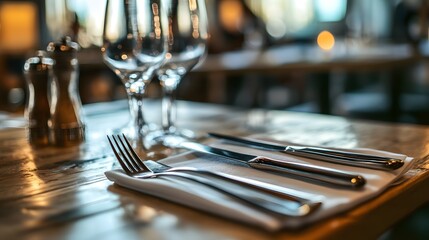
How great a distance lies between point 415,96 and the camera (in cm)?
318

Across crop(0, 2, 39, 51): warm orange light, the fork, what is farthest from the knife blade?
crop(0, 2, 39, 51): warm orange light

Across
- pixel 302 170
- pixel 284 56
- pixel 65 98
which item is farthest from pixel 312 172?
Answer: pixel 284 56

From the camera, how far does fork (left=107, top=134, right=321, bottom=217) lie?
516 mm

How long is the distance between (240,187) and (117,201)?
0.44 feet

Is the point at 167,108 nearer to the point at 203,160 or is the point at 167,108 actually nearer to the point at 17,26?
the point at 203,160

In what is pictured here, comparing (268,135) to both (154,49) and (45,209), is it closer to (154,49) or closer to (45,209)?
(154,49)

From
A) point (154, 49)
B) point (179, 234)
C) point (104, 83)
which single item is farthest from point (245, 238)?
point (104, 83)

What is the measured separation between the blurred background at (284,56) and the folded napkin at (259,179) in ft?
1.17

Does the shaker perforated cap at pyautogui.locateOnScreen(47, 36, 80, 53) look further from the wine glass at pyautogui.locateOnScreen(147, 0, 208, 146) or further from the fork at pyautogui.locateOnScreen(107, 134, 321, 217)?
the fork at pyautogui.locateOnScreen(107, 134, 321, 217)

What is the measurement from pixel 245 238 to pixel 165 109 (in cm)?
56

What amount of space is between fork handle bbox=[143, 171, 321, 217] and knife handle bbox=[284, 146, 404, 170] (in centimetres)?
19

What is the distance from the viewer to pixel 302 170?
0.66 metres

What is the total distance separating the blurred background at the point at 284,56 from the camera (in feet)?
9.60

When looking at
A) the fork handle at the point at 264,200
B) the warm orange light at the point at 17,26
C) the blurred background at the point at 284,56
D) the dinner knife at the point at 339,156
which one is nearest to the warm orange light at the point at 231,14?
the blurred background at the point at 284,56
